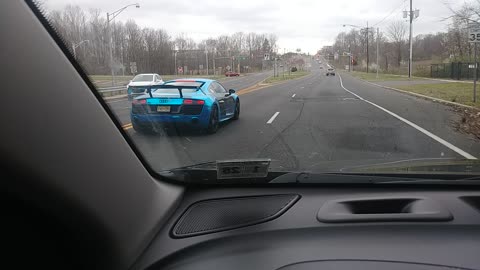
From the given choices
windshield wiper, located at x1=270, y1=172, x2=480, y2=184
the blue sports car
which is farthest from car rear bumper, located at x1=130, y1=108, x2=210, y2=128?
windshield wiper, located at x1=270, y1=172, x2=480, y2=184

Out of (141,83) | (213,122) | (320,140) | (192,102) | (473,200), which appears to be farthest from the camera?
(213,122)

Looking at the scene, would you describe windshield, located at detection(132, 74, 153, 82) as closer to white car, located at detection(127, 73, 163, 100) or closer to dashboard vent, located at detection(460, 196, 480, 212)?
white car, located at detection(127, 73, 163, 100)

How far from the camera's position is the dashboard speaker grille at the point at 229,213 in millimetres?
2924

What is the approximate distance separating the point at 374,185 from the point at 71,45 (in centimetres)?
221

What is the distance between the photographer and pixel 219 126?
10.6 metres

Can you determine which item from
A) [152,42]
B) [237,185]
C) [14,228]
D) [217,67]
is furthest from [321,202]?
[217,67]

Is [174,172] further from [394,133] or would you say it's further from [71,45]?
[394,133]

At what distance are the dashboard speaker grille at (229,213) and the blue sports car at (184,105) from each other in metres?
2.62

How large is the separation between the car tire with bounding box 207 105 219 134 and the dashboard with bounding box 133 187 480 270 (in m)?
6.23

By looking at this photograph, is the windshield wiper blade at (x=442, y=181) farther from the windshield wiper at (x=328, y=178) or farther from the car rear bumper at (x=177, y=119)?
the car rear bumper at (x=177, y=119)

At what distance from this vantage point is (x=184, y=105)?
337 inches

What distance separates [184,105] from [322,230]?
6.08m

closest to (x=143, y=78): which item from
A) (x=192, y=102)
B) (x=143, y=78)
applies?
(x=143, y=78)

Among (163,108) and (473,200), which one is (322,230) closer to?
Result: (473,200)
